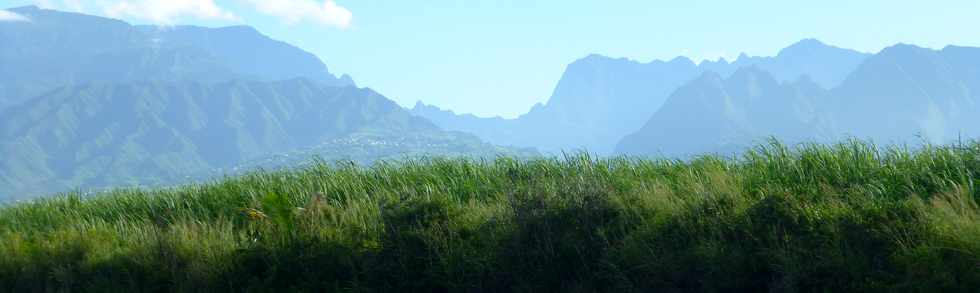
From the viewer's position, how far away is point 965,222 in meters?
5.35

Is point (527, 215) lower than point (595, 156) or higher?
lower

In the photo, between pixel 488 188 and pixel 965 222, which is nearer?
pixel 965 222

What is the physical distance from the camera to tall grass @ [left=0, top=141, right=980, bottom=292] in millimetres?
5562

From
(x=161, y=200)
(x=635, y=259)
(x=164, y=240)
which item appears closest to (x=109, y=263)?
(x=164, y=240)

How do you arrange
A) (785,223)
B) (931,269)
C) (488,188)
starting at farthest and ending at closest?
(488,188), (785,223), (931,269)

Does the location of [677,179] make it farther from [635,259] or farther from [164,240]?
[164,240]

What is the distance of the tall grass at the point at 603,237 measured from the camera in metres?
5.56

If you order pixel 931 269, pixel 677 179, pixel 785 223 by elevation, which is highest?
pixel 677 179

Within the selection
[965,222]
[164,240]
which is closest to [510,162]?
[164,240]

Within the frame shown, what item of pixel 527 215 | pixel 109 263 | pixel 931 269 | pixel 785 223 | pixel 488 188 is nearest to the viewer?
pixel 931 269

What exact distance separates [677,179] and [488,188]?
1983mm

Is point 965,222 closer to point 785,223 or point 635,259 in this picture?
point 785,223

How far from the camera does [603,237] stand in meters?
6.60

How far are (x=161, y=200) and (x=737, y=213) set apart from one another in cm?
770
